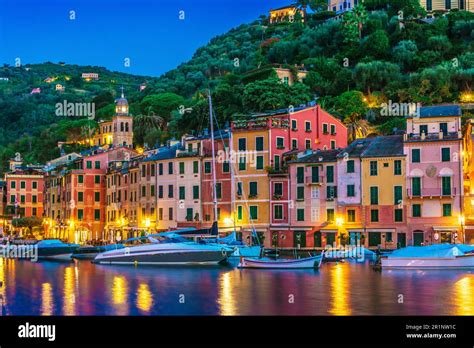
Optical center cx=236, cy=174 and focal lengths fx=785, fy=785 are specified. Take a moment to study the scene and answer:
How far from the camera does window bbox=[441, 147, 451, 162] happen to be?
183ft

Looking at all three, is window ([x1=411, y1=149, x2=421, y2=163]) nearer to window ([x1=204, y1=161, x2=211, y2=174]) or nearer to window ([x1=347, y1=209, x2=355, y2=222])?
window ([x1=347, y1=209, x2=355, y2=222])

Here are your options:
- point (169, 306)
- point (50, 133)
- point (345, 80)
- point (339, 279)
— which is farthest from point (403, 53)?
point (169, 306)

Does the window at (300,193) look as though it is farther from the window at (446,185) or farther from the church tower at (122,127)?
the church tower at (122,127)

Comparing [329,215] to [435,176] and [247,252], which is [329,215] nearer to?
[435,176]

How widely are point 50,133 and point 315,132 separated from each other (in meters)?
66.8

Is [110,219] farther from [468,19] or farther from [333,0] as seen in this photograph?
[333,0]

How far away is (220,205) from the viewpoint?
66.2 meters

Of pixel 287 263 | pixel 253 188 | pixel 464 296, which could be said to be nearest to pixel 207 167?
pixel 253 188

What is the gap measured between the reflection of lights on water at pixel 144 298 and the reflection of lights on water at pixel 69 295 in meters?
2.57

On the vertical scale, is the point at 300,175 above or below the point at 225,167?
below

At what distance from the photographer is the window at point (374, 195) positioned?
58250mm

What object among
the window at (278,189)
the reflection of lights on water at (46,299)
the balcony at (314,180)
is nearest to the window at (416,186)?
the balcony at (314,180)

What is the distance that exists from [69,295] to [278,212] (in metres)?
30.4

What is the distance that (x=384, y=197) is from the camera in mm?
58031
